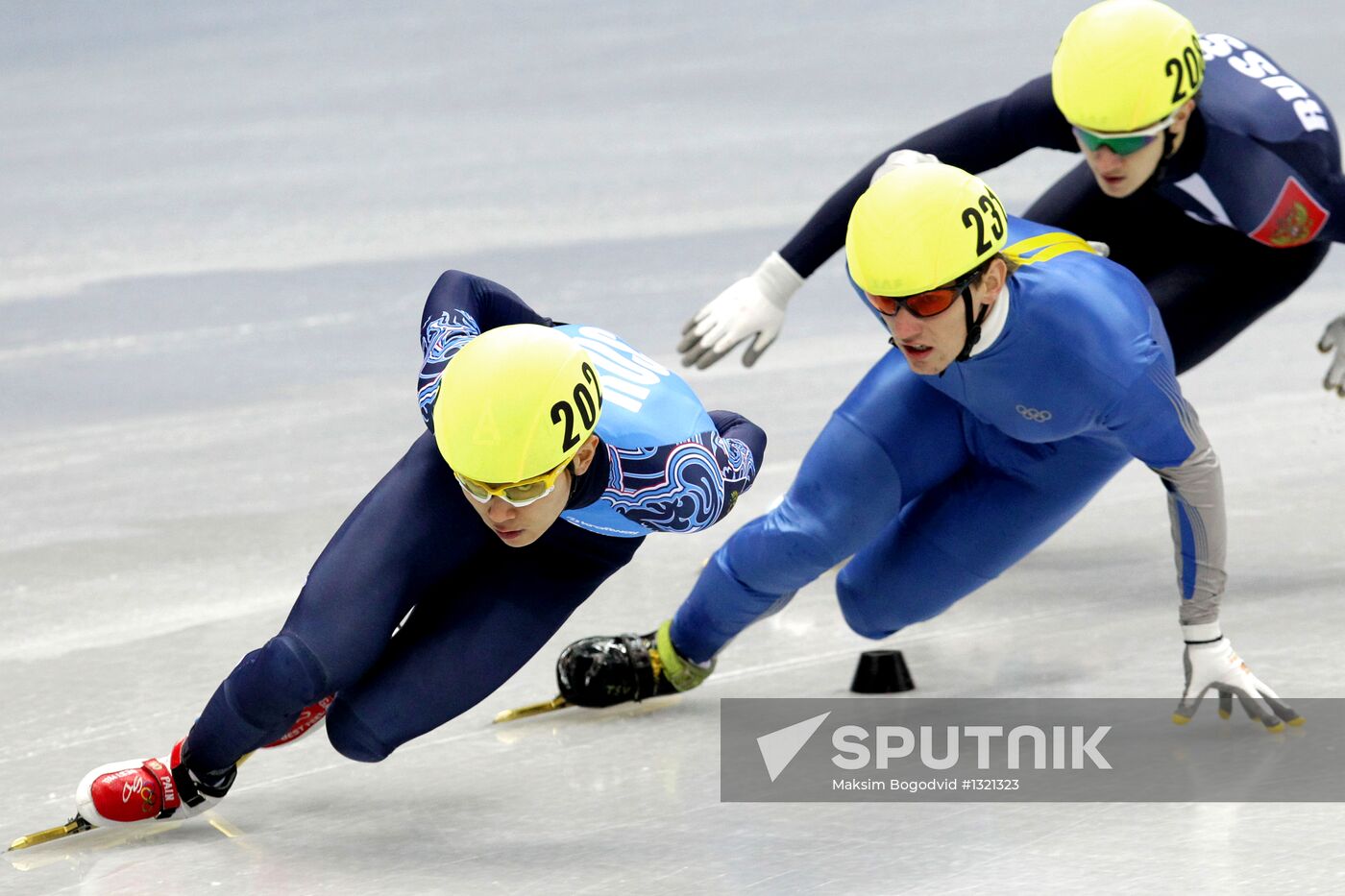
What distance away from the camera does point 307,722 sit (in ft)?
12.7

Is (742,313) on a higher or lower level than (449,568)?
higher

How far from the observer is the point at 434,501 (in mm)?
3609

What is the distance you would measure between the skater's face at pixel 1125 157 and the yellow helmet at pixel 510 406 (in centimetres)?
158

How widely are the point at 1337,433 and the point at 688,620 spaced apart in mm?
3020

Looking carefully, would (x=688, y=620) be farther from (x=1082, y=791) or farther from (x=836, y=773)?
(x=1082, y=791)

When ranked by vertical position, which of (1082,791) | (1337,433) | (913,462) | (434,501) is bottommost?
(1337,433)

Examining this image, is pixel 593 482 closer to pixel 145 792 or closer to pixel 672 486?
pixel 672 486

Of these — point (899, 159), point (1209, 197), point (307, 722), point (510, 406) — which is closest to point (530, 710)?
point (307, 722)

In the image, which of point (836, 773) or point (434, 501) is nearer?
point (434, 501)

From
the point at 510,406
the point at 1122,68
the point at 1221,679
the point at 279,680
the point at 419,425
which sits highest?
the point at 1122,68

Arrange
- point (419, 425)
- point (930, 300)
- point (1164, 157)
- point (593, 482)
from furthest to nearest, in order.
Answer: point (419, 425) < point (1164, 157) < point (930, 300) < point (593, 482)

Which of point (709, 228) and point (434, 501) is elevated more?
point (434, 501)

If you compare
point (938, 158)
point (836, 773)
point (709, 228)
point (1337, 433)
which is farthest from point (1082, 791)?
point (709, 228)

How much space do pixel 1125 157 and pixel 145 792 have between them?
247 centimetres
